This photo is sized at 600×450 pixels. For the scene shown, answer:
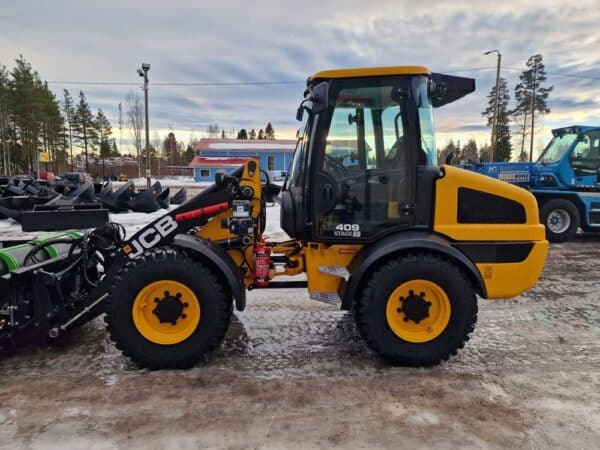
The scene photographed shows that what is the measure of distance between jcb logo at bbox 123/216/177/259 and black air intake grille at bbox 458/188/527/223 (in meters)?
2.43

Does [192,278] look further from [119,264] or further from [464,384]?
[464,384]

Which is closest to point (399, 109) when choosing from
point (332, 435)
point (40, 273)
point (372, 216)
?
point (372, 216)

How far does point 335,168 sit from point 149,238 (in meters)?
1.67

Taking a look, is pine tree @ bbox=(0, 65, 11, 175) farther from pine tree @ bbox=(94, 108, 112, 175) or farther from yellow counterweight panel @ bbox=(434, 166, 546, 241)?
yellow counterweight panel @ bbox=(434, 166, 546, 241)

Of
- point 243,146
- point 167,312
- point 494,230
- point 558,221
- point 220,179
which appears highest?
point 243,146

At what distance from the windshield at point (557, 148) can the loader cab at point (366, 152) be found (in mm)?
8517

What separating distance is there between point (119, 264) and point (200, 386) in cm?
126

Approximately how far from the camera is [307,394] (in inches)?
118

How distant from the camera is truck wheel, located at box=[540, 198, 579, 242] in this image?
381 inches

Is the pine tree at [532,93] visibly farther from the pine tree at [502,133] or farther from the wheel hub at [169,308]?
the wheel hub at [169,308]

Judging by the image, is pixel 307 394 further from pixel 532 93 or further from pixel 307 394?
pixel 532 93

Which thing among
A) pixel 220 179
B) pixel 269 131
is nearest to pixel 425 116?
pixel 220 179

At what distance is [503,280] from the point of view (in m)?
3.50

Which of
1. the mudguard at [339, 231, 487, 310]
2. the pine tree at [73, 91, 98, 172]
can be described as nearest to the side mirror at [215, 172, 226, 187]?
the mudguard at [339, 231, 487, 310]
